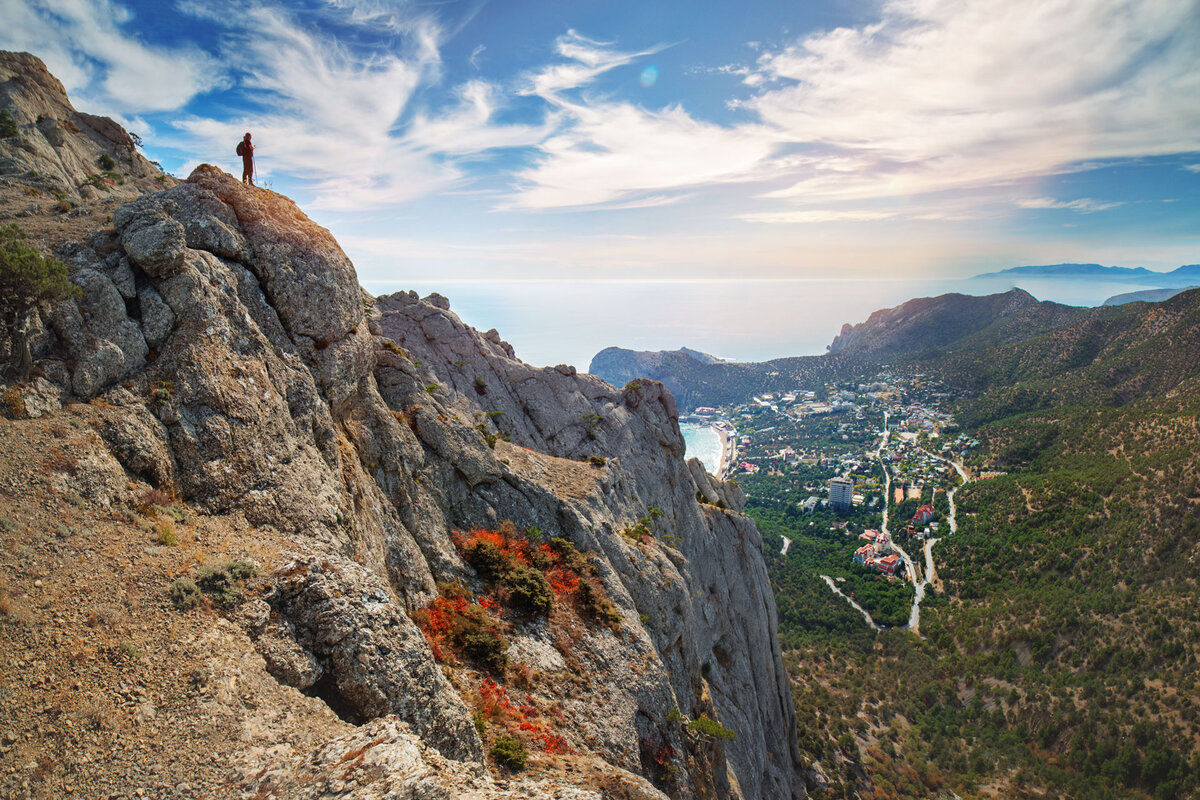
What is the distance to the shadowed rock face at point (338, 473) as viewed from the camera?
12.4m

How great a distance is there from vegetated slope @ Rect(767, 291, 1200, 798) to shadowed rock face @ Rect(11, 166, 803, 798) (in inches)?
1706

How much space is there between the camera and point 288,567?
12.2 meters

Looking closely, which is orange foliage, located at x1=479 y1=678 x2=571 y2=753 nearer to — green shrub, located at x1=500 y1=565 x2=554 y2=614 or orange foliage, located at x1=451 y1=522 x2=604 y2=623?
green shrub, located at x1=500 y1=565 x2=554 y2=614

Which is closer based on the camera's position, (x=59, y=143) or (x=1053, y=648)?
(x=59, y=143)

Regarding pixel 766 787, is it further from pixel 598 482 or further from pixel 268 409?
pixel 268 409

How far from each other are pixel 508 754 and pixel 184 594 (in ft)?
29.7

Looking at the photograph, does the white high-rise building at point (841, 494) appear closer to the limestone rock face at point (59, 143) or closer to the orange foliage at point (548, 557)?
the orange foliage at point (548, 557)

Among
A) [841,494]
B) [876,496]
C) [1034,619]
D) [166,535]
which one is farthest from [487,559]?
[876,496]

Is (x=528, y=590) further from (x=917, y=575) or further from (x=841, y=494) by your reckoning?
(x=841, y=494)

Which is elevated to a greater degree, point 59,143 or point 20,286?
point 59,143

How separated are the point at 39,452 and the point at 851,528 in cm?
15142

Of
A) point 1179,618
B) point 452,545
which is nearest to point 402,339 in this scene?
point 452,545

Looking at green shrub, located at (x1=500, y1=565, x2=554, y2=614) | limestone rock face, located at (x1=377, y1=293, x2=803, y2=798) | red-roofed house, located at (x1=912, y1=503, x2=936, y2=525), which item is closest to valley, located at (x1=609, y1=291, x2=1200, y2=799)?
red-roofed house, located at (x1=912, y1=503, x2=936, y2=525)

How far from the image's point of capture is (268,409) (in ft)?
50.4
